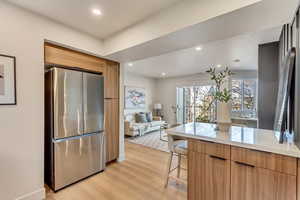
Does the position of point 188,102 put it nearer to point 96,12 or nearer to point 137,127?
point 137,127

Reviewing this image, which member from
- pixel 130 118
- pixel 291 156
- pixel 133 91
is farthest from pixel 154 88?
pixel 291 156

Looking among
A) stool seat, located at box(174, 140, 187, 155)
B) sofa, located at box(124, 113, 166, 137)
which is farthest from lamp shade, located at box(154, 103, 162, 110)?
stool seat, located at box(174, 140, 187, 155)

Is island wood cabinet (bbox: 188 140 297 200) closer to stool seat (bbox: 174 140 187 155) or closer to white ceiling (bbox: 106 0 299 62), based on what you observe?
stool seat (bbox: 174 140 187 155)

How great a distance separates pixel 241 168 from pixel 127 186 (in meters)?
1.74

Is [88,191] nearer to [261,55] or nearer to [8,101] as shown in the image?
[8,101]

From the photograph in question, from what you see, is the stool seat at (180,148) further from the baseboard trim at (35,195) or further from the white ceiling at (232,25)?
the baseboard trim at (35,195)

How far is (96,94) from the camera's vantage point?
2.70m

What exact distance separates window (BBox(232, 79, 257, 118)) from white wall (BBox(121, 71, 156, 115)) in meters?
3.87

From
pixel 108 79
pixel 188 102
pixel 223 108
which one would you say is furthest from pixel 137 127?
pixel 223 108

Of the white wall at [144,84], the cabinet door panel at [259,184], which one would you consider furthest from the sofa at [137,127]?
the cabinet door panel at [259,184]

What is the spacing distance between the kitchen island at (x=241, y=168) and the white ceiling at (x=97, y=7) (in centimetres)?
165

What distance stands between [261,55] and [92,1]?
10.7 feet

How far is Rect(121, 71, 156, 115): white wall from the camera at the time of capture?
21.4 ft

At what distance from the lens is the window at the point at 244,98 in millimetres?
5676
